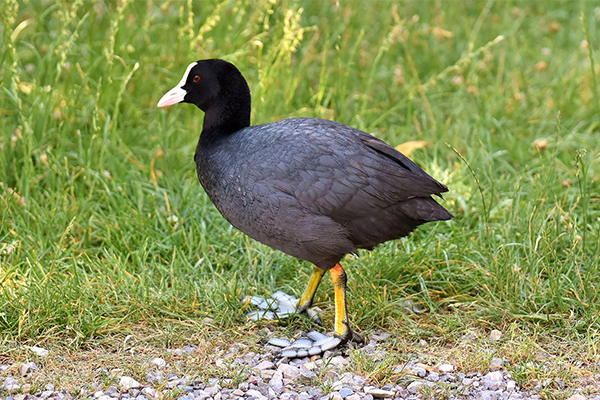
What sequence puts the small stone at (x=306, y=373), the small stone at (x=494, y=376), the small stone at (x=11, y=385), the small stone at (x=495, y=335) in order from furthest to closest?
the small stone at (x=495, y=335) → the small stone at (x=306, y=373) → the small stone at (x=494, y=376) → the small stone at (x=11, y=385)

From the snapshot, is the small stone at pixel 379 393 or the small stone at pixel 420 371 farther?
the small stone at pixel 420 371

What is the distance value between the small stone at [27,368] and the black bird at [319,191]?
1.10m

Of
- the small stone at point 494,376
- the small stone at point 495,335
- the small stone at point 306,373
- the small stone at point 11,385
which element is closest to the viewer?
the small stone at point 11,385

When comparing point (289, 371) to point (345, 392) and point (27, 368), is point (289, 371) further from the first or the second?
point (27, 368)

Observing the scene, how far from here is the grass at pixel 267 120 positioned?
3.54 metres

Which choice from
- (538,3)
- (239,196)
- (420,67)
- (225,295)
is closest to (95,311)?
(225,295)

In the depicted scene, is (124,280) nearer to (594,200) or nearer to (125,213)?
(125,213)

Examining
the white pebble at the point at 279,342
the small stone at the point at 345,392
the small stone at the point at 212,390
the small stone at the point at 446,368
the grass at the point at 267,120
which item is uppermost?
the grass at the point at 267,120

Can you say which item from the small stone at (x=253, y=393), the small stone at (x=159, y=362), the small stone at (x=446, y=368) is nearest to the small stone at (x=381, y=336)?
the small stone at (x=446, y=368)

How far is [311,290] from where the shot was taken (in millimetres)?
3705

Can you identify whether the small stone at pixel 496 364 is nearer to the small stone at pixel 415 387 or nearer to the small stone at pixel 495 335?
the small stone at pixel 495 335

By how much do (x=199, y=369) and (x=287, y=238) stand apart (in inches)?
28.2

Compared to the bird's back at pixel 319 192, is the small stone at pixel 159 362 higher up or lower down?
lower down

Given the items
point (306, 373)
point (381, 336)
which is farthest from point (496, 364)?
point (306, 373)
